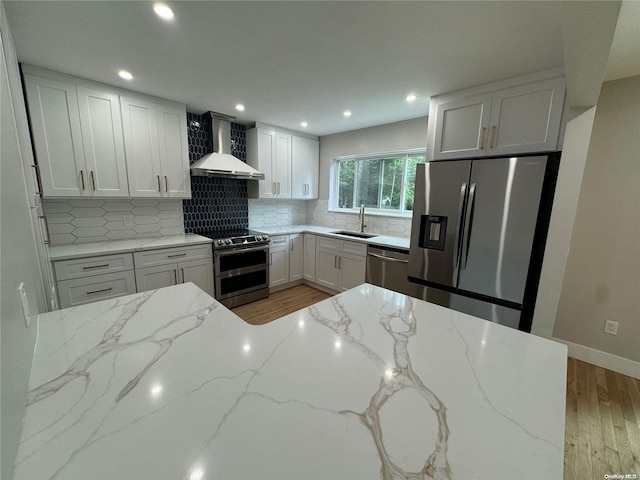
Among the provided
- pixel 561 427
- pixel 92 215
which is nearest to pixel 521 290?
pixel 561 427

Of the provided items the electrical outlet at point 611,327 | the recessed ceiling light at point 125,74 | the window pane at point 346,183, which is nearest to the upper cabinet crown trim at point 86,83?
the recessed ceiling light at point 125,74

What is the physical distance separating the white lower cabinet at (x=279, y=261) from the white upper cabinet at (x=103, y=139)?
1243mm

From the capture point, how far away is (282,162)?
3.76m

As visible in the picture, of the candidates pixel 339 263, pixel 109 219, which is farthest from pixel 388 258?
pixel 109 219

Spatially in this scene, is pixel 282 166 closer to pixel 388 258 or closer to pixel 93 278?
pixel 388 258

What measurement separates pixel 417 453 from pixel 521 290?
198 cm

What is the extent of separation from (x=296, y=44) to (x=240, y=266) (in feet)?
7.71

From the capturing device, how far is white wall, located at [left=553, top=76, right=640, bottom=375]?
200 cm

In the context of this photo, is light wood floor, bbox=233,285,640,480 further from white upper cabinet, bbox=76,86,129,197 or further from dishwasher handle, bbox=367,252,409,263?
white upper cabinet, bbox=76,86,129,197

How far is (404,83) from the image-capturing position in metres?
2.14

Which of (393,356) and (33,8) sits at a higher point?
(33,8)

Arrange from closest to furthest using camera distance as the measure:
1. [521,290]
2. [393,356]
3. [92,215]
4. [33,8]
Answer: [393,356] → [33,8] → [521,290] → [92,215]

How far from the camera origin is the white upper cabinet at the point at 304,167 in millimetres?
3910

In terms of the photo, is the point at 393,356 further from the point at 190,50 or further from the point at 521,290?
the point at 190,50
